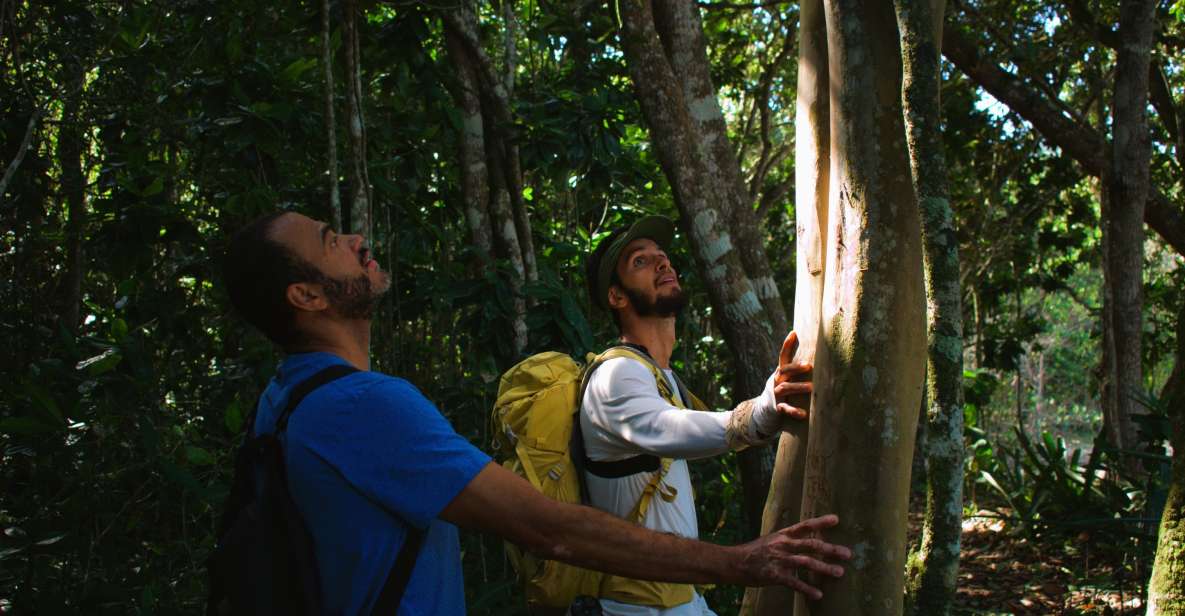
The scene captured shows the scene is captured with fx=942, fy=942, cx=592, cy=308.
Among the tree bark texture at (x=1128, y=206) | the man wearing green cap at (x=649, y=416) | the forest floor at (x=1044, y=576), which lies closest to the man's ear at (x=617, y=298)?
the man wearing green cap at (x=649, y=416)

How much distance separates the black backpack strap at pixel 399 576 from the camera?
167cm

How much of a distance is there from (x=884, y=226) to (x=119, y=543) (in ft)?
11.7

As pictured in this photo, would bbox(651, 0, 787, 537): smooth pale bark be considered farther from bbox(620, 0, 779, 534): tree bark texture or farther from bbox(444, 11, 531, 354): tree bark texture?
bbox(444, 11, 531, 354): tree bark texture

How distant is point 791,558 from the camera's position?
1802mm

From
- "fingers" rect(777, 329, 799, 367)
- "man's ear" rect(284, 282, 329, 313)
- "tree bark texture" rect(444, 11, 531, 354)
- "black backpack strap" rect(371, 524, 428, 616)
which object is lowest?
"black backpack strap" rect(371, 524, 428, 616)

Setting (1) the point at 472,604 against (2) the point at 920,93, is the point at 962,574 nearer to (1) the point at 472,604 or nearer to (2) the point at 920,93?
(1) the point at 472,604

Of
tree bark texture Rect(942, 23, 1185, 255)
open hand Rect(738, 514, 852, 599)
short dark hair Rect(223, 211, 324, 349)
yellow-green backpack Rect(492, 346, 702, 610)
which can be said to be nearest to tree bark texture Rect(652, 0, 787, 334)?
yellow-green backpack Rect(492, 346, 702, 610)

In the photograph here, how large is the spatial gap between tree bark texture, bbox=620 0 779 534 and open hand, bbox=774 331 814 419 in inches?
60.2

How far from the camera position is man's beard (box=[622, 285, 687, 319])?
303cm

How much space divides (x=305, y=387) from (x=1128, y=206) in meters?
6.56

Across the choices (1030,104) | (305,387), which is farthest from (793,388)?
(1030,104)

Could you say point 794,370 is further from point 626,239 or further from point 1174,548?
point 626,239

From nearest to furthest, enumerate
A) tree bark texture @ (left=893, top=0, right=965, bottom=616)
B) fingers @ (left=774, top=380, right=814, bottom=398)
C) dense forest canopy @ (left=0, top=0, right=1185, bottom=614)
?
fingers @ (left=774, top=380, right=814, bottom=398) < tree bark texture @ (left=893, top=0, right=965, bottom=616) < dense forest canopy @ (left=0, top=0, right=1185, bottom=614)

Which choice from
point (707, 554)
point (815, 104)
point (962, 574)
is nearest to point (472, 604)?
point (707, 554)
